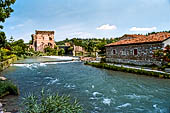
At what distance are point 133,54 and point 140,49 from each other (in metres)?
1.25

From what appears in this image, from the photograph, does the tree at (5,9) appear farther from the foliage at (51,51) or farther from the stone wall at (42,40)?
the stone wall at (42,40)

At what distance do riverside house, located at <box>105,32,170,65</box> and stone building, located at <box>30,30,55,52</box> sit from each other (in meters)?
47.8

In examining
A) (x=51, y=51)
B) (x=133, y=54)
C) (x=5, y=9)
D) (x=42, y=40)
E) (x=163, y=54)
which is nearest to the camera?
(x=5, y=9)

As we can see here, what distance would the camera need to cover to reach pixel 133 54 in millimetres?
17391

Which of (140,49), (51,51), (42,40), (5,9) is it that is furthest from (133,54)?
(42,40)

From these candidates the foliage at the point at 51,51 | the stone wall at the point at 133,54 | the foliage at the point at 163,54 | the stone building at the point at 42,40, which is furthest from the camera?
the stone building at the point at 42,40

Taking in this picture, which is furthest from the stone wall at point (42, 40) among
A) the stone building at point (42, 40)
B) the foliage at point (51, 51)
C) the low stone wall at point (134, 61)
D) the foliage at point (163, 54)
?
the foliage at point (163, 54)

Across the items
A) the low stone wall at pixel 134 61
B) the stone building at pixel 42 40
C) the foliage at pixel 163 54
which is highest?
the stone building at pixel 42 40

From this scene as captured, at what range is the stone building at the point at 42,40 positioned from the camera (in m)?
Answer: 62.7

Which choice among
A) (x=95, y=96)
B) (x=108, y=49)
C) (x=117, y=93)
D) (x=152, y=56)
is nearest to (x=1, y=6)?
(x=95, y=96)

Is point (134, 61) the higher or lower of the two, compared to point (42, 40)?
lower

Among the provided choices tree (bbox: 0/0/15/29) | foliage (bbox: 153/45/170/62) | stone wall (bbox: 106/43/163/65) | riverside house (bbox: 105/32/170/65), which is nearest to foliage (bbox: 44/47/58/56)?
stone wall (bbox: 106/43/163/65)

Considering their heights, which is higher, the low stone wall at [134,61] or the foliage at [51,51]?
the foliage at [51,51]

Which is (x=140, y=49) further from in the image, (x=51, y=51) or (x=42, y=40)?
(x=42, y=40)
